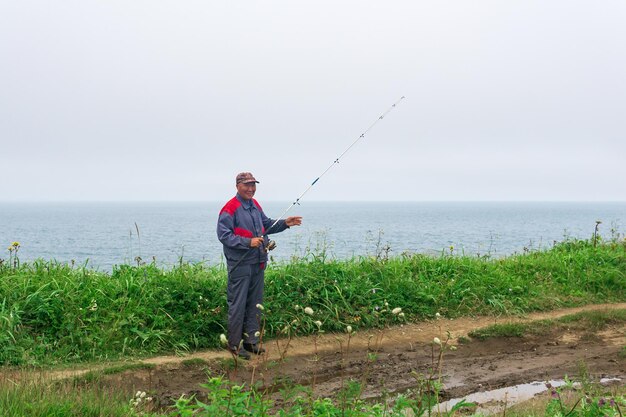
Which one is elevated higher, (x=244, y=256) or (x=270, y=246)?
(x=270, y=246)

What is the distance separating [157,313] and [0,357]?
2042 millimetres

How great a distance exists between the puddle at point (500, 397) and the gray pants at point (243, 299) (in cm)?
278

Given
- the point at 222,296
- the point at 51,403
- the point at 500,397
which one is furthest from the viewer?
the point at 222,296

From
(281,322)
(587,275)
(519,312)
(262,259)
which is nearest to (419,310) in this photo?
(519,312)

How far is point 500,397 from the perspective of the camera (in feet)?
23.0

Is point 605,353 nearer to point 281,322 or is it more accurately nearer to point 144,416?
point 281,322

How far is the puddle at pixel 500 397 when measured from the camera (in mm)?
6484

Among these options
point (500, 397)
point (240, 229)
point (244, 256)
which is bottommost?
point (500, 397)

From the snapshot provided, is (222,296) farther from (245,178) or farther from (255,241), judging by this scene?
(245,178)

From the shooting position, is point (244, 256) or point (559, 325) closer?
point (244, 256)

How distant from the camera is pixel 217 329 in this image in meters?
8.83

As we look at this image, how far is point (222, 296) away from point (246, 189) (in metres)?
1.92

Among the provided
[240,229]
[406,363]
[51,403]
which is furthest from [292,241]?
[51,403]

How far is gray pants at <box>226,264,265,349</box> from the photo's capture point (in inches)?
321
